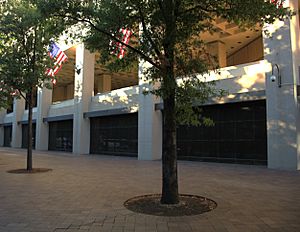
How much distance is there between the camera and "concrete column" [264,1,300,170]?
1291cm

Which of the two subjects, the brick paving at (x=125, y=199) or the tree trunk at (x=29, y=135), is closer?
the brick paving at (x=125, y=199)

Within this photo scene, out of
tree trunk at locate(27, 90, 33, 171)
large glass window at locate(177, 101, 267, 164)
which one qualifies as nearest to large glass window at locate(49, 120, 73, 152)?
large glass window at locate(177, 101, 267, 164)

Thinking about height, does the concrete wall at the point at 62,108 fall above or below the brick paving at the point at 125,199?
above

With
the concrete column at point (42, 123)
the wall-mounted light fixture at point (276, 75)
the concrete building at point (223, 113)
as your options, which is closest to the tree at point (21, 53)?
the concrete building at point (223, 113)

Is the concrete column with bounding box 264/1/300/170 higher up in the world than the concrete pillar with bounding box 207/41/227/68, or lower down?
lower down

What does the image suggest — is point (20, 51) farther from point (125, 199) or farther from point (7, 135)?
point (7, 135)

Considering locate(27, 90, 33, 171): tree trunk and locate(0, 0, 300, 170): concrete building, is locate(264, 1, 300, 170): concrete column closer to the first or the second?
locate(0, 0, 300, 170): concrete building

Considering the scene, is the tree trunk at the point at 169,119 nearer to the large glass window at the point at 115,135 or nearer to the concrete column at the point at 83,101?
the large glass window at the point at 115,135

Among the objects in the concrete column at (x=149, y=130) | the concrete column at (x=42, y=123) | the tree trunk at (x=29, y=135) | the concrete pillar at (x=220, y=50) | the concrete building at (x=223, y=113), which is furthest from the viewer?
the concrete column at (x=42, y=123)

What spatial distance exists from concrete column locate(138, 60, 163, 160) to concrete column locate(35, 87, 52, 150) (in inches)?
622

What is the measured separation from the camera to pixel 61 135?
96.8 ft

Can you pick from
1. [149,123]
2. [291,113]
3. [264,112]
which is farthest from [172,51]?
[149,123]

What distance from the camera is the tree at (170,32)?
6.44m

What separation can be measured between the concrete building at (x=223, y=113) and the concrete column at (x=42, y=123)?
0.10 meters
